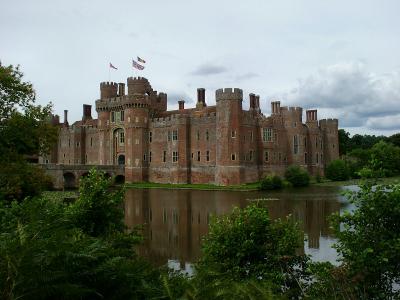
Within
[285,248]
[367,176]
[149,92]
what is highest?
[149,92]

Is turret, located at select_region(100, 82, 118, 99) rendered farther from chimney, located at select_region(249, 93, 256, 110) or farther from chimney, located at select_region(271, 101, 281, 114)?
chimney, located at select_region(271, 101, 281, 114)

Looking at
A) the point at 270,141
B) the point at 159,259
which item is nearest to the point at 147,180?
the point at 270,141

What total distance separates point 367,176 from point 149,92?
59802mm

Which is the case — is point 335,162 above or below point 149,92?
below

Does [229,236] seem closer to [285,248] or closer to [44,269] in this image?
[285,248]

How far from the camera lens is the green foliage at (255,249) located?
934 cm

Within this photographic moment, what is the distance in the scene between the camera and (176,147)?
60.1 meters

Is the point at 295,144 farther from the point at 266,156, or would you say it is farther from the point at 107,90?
the point at 107,90

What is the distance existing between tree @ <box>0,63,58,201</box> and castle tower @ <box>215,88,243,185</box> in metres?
32.9

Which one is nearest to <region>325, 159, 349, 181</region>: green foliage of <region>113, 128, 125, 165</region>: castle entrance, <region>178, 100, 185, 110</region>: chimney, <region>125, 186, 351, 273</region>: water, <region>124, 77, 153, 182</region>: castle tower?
<region>178, 100, 185, 110</region>: chimney

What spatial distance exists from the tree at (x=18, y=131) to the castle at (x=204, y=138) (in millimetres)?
33416

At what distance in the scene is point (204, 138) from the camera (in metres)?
57.5

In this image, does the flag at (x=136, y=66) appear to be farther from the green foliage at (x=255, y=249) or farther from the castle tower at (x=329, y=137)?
the green foliage at (x=255, y=249)

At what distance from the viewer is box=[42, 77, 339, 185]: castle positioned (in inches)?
2117
